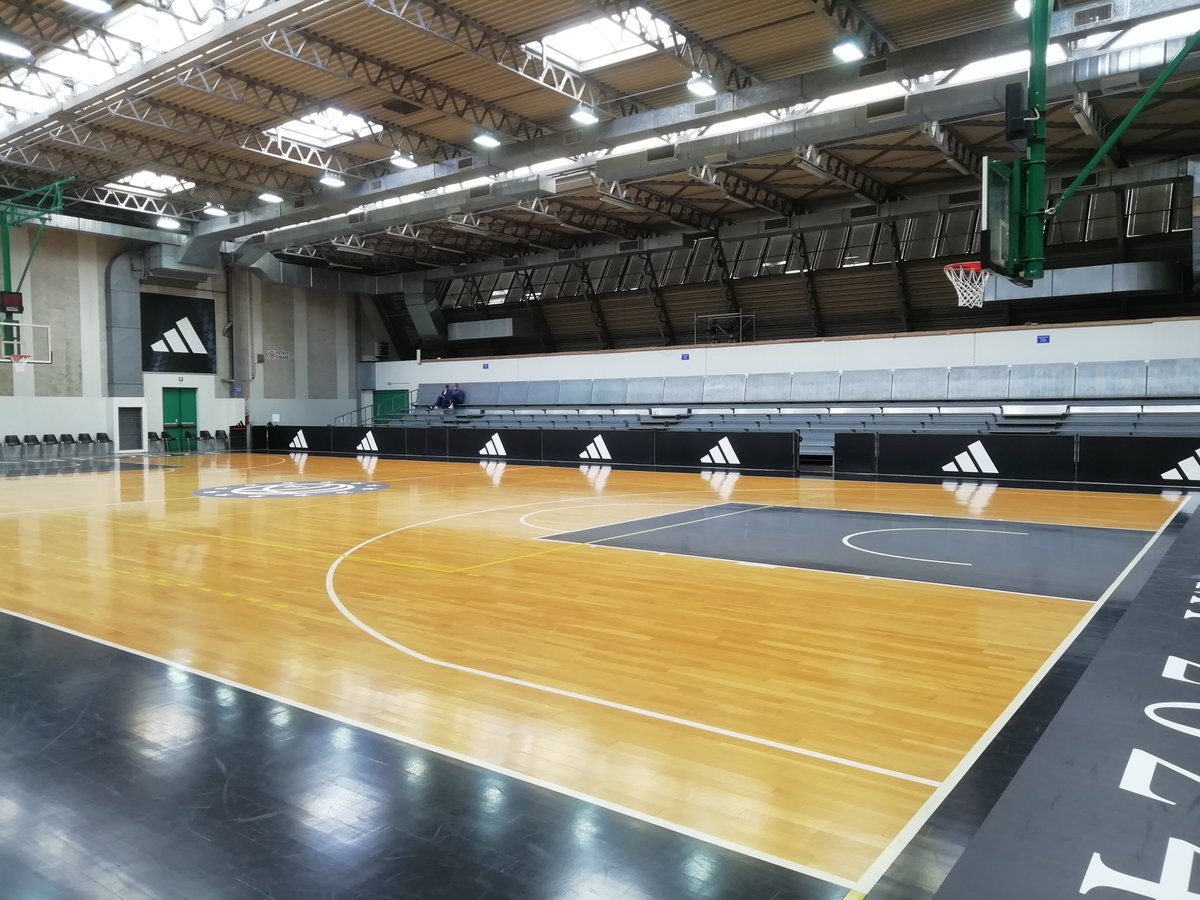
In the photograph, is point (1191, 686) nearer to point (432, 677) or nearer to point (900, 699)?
point (900, 699)

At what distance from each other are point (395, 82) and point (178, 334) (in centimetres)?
1560

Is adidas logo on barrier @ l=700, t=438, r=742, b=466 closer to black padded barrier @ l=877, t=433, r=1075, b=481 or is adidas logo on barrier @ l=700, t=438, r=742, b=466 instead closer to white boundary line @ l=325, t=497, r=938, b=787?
black padded barrier @ l=877, t=433, r=1075, b=481

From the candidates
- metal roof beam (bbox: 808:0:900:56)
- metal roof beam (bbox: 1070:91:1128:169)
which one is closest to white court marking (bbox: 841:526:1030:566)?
metal roof beam (bbox: 1070:91:1128:169)

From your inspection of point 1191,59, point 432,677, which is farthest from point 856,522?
point 1191,59

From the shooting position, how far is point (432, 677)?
4.26m

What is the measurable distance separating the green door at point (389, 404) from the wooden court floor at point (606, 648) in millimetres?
18577

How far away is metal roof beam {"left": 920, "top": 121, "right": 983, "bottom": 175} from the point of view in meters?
14.6

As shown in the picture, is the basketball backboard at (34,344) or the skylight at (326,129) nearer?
the skylight at (326,129)

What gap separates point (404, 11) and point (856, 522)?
8846mm

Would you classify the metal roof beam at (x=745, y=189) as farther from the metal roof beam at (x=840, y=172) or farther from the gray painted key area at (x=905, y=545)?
the gray painted key area at (x=905, y=545)

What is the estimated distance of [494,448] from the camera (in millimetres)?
21266

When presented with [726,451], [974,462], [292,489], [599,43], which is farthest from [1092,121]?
[292,489]

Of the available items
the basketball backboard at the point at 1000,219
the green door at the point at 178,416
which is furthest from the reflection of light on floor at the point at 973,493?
the green door at the point at 178,416

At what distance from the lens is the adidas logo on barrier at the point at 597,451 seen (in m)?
19.4
